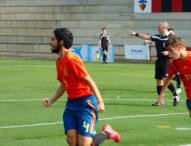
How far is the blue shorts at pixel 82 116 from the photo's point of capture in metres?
9.41

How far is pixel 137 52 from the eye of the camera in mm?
47344

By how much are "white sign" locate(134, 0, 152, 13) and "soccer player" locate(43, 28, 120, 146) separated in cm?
3988

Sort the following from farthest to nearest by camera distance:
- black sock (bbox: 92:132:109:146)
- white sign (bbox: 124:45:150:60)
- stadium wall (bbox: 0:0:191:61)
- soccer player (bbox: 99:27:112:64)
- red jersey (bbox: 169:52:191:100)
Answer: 1. stadium wall (bbox: 0:0:191:61)
2. white sign (bbox: 124:45:150:60)
3. soccer player (bbox: 99:27:112:64)
4. red jersey (bbox: 169:52:191:100)
5. black sock (bbox: 92:132:109:146)

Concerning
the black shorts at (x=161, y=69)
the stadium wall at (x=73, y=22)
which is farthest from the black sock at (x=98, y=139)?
the stadium wall at (x=73, y=22)

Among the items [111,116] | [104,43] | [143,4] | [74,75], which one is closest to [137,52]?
[104,43]

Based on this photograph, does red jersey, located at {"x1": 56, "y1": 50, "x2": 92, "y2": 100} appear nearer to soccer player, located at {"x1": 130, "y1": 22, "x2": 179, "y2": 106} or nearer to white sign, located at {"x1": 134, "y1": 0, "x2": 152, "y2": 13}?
soccer player, located at {"x1": 130, "y1": 22, "x2": 179, "y2": 106}

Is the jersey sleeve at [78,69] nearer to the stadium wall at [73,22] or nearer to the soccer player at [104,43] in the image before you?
the soccer player at [104,43]

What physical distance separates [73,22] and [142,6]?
5.98 metres

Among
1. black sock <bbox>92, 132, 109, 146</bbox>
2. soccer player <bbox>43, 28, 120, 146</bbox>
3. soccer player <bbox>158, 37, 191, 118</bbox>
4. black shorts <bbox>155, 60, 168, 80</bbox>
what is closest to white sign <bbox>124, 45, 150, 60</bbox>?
black shorts <bbox>155, 60, 168, 80</bbox>

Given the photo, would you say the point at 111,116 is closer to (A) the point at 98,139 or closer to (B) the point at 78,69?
(A) the point at 98,139

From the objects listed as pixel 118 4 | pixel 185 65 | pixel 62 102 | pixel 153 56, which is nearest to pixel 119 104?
pixel 62 102

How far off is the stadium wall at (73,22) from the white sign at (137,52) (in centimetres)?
80

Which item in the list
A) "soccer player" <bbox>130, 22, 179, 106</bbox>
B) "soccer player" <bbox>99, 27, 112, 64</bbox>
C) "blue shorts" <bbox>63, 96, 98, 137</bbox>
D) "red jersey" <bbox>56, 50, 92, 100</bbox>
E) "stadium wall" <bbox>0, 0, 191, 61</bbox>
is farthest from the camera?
"stadium wall" <bbox>0, 0, 191, 61</bbox>

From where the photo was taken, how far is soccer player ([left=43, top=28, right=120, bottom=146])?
9.41 metres
